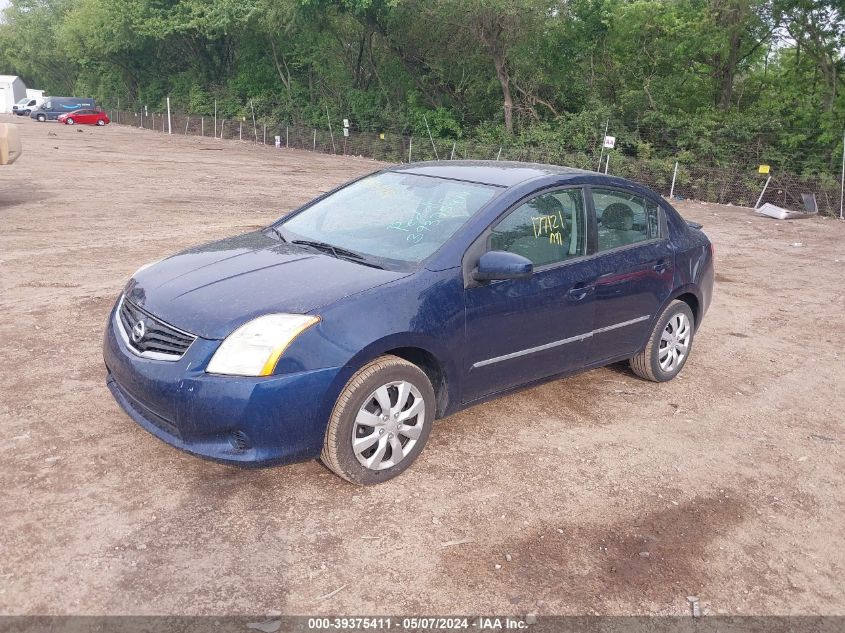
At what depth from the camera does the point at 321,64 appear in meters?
44.1

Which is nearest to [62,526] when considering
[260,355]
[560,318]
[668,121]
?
[260,355]

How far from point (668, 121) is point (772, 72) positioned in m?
4.82

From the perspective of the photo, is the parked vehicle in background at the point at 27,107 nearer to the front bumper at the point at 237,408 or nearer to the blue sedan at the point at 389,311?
the blue sedan at the point at 389,311

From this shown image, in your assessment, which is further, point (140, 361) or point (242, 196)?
point (242, 196)

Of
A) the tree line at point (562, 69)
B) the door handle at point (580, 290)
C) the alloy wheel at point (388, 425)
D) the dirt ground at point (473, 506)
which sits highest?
the tree line at point (562, 69)

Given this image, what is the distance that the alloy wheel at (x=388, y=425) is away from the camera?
389 centimetres

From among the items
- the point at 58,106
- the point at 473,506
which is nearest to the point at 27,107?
the point at 58,106

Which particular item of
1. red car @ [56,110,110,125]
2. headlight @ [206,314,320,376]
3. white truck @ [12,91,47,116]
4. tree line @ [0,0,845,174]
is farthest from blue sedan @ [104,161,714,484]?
white truck @ [12,91,47,116]

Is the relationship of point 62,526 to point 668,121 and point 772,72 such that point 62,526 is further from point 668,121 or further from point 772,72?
point 772,72

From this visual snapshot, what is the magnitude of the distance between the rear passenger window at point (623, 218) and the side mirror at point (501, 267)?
109cm

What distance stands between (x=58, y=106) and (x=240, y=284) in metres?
61.7

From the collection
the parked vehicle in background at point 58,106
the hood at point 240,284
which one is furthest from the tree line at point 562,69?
the hood at point 240,284

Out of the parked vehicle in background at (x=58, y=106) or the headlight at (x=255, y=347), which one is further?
the parked vehicle in background at (x=58, y=106)

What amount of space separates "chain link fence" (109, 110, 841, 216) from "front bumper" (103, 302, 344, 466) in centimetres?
1994
